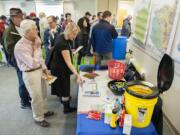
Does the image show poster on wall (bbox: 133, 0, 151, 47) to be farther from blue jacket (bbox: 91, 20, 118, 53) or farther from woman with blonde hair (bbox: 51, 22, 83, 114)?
woman with blonde hair (bbox: 51, 22, 83, 114)

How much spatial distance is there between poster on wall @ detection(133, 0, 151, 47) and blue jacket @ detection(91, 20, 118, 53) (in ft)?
2.36

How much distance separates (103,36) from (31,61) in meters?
1.98

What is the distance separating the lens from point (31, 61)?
6.23 ft

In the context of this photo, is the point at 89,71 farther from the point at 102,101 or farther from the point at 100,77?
the point at 102,101

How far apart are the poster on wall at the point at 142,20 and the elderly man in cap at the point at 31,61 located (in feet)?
5.04

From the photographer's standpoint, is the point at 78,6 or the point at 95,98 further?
the point at 78,6

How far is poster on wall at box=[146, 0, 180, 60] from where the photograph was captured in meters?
1.68

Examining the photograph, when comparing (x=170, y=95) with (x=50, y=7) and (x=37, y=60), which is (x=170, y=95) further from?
(x=50, y=7)

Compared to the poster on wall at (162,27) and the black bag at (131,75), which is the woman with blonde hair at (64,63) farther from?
the poster on wall at (162,27)

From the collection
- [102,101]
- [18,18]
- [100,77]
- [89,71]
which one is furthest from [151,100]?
[18,18]

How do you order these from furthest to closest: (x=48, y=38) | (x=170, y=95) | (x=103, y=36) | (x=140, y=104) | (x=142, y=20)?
(x=48, y=38), (x=103, y=36), (x=142, y=20), (x=170, y=95), (x=140, y=104)

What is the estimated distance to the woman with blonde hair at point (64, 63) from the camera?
204 centimetres

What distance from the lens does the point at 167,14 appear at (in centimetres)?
180

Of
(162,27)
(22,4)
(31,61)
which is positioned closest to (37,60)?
(31,61)
